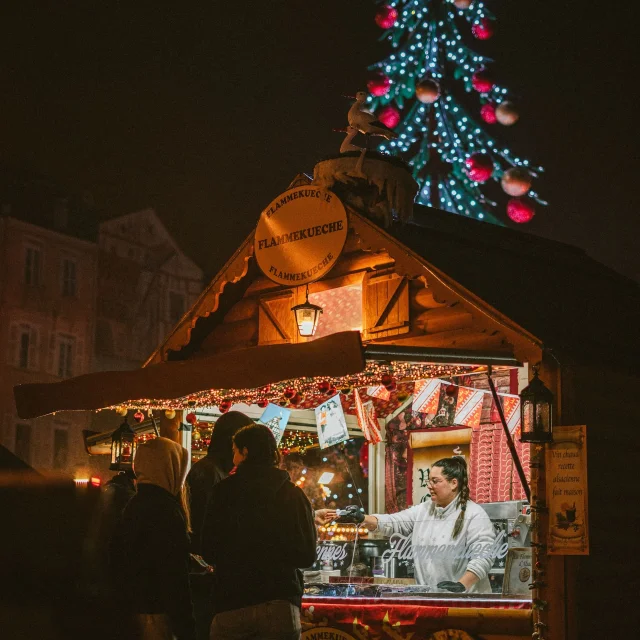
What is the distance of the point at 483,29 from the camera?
21984 millimetres

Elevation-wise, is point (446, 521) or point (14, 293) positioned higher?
point (14, 293)

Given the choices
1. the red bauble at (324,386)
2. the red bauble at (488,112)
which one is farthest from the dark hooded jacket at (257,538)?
the red bauble at (488,112)

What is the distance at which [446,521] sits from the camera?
31.9 feet

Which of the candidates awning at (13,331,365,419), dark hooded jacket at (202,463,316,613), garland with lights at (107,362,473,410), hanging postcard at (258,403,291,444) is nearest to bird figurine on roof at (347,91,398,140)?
garland with lights at (107,362,473,410)

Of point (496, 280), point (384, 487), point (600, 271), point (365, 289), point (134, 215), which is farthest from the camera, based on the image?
point (134, 215)

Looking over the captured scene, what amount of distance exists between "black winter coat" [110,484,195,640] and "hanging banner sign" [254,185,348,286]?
12.1ft

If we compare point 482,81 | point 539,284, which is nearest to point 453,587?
point 539,284

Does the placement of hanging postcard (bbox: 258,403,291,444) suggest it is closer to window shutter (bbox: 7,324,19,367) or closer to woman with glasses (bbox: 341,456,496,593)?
woman with glasses (bbox: 341,456,496,593)

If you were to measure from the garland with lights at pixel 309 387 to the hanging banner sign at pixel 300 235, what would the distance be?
1103 mm

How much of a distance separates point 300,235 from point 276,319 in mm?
1091

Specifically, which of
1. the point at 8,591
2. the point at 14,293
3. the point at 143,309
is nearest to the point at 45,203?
the point at 14,293

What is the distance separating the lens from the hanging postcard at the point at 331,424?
1062cm

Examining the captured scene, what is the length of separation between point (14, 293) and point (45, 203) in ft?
13.8

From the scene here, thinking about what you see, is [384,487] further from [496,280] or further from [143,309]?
[143,309]
